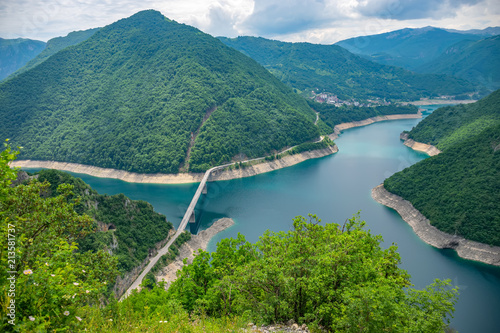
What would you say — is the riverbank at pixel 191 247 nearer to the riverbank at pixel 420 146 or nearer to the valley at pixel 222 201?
the valley at pixel 222 201

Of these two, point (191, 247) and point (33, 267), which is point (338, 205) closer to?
point (191, 247)

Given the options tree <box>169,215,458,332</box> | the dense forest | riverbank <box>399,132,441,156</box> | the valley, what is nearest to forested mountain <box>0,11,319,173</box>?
the valley

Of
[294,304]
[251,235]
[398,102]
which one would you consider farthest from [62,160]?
[398,102]

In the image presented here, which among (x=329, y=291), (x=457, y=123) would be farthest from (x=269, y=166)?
(x=329, y=291)

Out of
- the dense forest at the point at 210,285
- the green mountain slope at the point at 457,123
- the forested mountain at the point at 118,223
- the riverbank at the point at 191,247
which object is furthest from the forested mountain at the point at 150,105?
the dense forest at the point at 210,285

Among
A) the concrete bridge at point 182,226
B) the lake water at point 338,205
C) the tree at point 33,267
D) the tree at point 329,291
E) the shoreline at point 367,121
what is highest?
the tree at point 33,267

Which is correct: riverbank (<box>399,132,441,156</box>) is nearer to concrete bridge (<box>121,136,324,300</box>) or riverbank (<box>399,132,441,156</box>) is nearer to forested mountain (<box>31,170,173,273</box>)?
concrete bridge (<box>121,136,324,300</box>)
